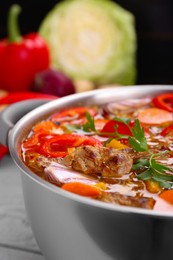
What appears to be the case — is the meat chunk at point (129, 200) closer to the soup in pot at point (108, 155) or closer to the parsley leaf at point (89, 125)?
the soup in pot at point (108, 155)

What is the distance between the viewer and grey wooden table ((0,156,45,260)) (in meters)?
2.40

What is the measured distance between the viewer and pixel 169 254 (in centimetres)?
170

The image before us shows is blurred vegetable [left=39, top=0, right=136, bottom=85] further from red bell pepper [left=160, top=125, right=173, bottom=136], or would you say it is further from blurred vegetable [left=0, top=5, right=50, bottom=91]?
red bell pepper [left=160, top=125, right=173, bottom=136]

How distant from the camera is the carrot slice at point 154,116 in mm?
2645

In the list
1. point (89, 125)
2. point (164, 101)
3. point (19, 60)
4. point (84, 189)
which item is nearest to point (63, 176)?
point (84, 189)

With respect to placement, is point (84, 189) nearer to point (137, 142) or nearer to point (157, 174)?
point (157, 174)

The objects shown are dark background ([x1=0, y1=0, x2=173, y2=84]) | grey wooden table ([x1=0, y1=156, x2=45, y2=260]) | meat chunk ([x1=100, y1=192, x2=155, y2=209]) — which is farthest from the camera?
dark background ([x1=0, y1=0, x2=173, y2=84])

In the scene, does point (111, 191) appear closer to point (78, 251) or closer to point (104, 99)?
point (78, 251)

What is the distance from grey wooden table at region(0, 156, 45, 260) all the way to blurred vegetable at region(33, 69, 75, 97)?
1.07m

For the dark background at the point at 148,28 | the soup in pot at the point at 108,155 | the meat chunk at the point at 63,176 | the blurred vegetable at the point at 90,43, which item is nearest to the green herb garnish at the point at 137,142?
the soup in pot at the point at 108,155

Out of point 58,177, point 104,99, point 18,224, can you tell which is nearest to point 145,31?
point 104,99

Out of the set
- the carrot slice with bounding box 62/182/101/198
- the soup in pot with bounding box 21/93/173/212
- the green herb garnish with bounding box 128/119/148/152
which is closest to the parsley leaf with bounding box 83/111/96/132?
the soup in pot with bounding box 21/93/173/212

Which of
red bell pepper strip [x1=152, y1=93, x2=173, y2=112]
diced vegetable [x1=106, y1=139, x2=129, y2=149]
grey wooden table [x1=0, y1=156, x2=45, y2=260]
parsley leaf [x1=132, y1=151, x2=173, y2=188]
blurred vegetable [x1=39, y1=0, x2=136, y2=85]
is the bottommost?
blurred vegetable [x1=39, y1=0, x2=136, y2=85]

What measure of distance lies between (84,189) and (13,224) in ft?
3.03
